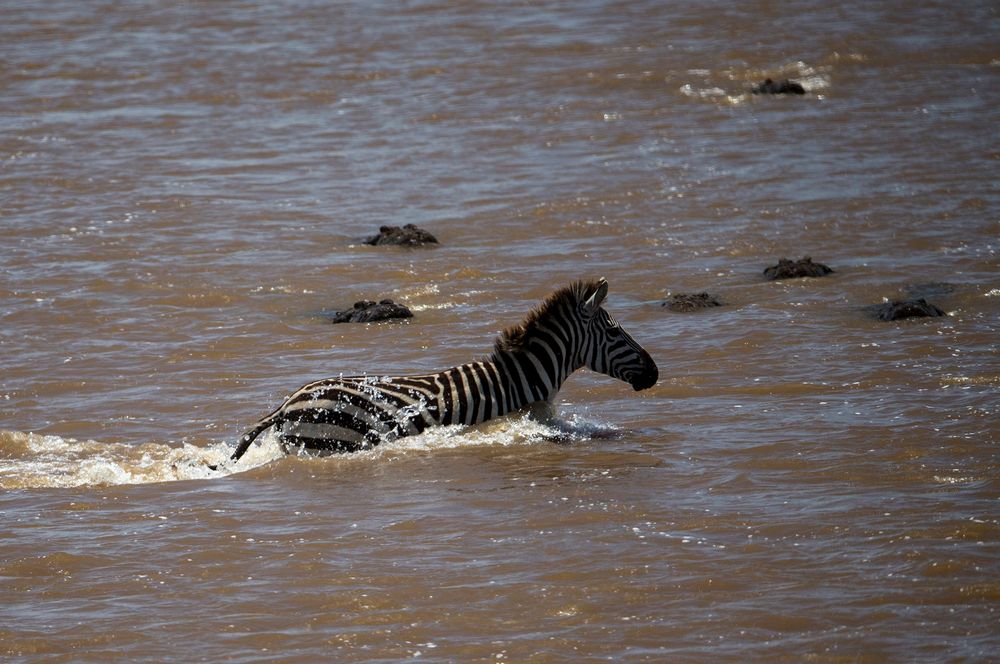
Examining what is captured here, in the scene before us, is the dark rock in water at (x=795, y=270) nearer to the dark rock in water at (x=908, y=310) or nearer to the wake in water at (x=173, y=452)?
the dark rock in water at (x=908, y=310)

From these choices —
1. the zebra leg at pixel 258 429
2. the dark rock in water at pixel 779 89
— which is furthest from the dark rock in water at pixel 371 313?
the dark rock in water at pixel 779 89

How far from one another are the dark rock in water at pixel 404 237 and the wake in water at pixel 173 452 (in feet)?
17.1

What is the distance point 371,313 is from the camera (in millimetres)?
12773

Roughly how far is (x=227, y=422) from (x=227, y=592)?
10.6 feet

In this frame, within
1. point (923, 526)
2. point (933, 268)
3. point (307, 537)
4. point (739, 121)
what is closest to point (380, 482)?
point (307, 537)

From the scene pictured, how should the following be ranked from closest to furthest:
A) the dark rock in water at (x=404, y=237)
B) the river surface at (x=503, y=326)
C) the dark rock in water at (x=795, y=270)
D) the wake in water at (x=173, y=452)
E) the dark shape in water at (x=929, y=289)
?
the river surface at (x=503, y=326), the wake in water at (x=173, y=452), the dark shape in water at (x=929, y=289), the dark rock in water at (x=795, y=270), the dark rock in water at (x=404, y=237)

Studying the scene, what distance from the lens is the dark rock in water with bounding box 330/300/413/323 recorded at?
41.9 feet

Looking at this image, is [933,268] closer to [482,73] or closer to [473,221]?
[473,221]

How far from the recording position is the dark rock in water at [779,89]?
2214 cm

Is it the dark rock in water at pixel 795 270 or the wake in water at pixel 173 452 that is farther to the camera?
the dark rock in water at pixel 795 270

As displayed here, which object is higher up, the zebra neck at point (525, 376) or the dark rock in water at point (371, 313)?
the zebra neck at point (525, 376)

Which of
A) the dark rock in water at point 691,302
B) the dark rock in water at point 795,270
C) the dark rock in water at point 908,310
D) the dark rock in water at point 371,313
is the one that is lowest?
the dark rock in water at point 371,313

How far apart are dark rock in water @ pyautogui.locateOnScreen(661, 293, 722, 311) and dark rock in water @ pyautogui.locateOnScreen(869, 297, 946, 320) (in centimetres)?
137

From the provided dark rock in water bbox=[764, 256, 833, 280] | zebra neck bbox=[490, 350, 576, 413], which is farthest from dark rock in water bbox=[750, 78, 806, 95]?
zebra neck bbox=[490, 350, 576, 413]
